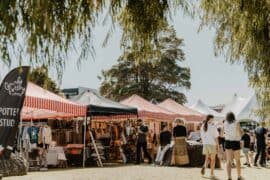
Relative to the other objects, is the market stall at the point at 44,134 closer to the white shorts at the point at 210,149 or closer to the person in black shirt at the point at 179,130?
the person in black shirt at the point at 179,130

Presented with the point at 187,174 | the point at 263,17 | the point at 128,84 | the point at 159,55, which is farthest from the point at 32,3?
the point at 128,84

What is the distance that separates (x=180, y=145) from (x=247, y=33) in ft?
46.0

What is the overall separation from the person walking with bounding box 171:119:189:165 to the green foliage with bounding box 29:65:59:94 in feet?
48.3

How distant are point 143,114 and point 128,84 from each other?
34222 millimetres

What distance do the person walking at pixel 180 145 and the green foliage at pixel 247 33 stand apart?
42.0 feet

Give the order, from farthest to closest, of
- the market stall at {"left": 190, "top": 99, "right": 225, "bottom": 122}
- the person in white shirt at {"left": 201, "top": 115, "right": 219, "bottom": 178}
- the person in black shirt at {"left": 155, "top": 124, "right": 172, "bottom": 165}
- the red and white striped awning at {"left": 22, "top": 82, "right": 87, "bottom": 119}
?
the market stall at {"left": 190, "top": 99, "right": 225, "bottom": 122} → the person in black shirt at {"left": 155, "top": 124, "right": 172, "bottom": 165} → the red and white striped awning at {"left": 22, "top": 82, "right": 87, "bottom": 119} → the person in white shirt at {"left": 201, "top": 115, "right": 219, "bottom": 178}

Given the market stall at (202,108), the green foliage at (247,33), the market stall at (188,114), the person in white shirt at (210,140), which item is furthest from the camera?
the market stall at (202,108)

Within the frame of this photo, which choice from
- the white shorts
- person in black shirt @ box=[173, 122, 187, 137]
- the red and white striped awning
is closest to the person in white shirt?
the white shorts

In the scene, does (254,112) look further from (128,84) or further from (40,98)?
(128,84)

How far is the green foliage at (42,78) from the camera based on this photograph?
2.55 m

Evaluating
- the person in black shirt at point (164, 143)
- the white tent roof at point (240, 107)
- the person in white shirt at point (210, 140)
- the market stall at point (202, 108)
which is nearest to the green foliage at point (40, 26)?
the person in white shirt at point (210, 140)

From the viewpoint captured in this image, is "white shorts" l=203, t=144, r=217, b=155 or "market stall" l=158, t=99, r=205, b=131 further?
"market stall" l=158, t=99, r=205, b=131

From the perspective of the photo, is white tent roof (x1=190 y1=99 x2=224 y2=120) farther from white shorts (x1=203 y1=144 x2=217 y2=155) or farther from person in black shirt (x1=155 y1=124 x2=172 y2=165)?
white shorts (x1=203 y1=144 x2=217 y2=155)

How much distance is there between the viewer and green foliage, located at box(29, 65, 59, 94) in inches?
100
